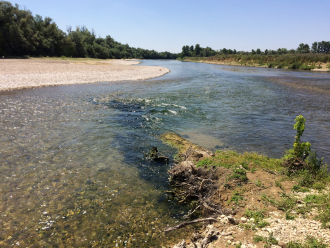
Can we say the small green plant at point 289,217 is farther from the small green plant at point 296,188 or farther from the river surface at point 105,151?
the river surface at point 105,151

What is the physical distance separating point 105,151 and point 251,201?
7084mm

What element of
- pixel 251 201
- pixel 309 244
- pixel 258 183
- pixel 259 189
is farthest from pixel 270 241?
pixel 258 183

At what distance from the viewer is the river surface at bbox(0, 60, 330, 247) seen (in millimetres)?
5480

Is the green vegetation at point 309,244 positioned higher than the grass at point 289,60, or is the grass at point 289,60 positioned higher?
the grass at point 289,60

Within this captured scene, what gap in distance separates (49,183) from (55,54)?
84421mm

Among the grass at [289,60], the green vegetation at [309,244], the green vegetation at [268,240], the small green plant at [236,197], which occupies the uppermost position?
the grass at [289,60]

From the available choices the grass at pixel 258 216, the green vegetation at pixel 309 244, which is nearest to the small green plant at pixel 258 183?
the grass at pixel 258 216

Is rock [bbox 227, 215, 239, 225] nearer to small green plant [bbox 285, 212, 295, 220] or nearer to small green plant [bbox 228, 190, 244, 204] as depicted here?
small green plant [bbox 228, 190, 244, 204]

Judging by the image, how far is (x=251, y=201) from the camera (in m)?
5.82

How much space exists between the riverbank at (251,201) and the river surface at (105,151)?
869 mm

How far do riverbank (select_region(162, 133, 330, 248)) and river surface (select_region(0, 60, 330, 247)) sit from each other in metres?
0.87

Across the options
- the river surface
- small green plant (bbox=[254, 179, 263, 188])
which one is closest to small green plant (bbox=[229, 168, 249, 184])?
small green plant (bbox=[254, 179, 263, 188])

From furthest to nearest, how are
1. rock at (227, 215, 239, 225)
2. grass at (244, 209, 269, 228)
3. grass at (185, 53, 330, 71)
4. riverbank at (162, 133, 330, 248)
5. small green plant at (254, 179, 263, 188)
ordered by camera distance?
1. grass at (185, 53, 330, 71)
2. small green plant at (254, 179, 263, 188)
3. rock at (227, 215, 239, 225)
4. grass at (244, 209, 269, 228)
5. riverbank at (162, 133, 330, 248)

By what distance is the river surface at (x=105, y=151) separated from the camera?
5480mm
